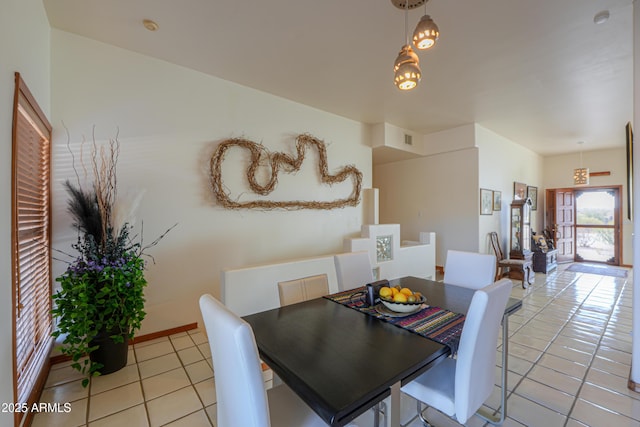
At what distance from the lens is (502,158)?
232 inches

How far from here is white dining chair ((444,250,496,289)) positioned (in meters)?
2.25

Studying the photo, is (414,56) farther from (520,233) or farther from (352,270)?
(520,233)

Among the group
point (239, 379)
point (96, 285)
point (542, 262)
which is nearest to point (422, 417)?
point (239, 379)

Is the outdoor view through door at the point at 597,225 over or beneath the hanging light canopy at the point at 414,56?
beneath

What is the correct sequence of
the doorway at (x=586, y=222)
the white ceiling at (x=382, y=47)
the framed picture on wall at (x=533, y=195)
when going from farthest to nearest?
1. the framed picture on wall at (x=533, y=195)
2. the doorway at (x=586, y=222)
3. the white ceiling at (x=382, y=47)

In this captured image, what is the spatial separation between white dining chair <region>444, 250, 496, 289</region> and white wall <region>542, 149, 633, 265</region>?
6.13 m

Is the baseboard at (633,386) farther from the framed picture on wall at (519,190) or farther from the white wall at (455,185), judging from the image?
the framed picture on wall at (519,190)

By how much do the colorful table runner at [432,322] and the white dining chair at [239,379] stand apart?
2.04 ft

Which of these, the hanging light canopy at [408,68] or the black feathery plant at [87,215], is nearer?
the hanging light canopy at [408,68]

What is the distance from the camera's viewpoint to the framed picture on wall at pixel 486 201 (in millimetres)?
5223

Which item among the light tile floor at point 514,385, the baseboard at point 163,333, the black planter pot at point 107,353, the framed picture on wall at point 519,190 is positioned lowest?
the light tile floor at point 514,385

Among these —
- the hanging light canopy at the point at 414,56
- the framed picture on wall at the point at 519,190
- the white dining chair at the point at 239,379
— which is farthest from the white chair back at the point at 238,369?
the framed picture on wall at the point at 519,190

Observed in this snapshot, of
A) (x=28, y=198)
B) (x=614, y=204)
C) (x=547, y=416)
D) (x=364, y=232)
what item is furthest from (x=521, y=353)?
(x=614, y=204)

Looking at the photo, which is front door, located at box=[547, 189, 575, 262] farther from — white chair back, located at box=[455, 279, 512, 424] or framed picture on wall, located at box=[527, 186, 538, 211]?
white chair back, located at box=[455, 279, 512, 424]
